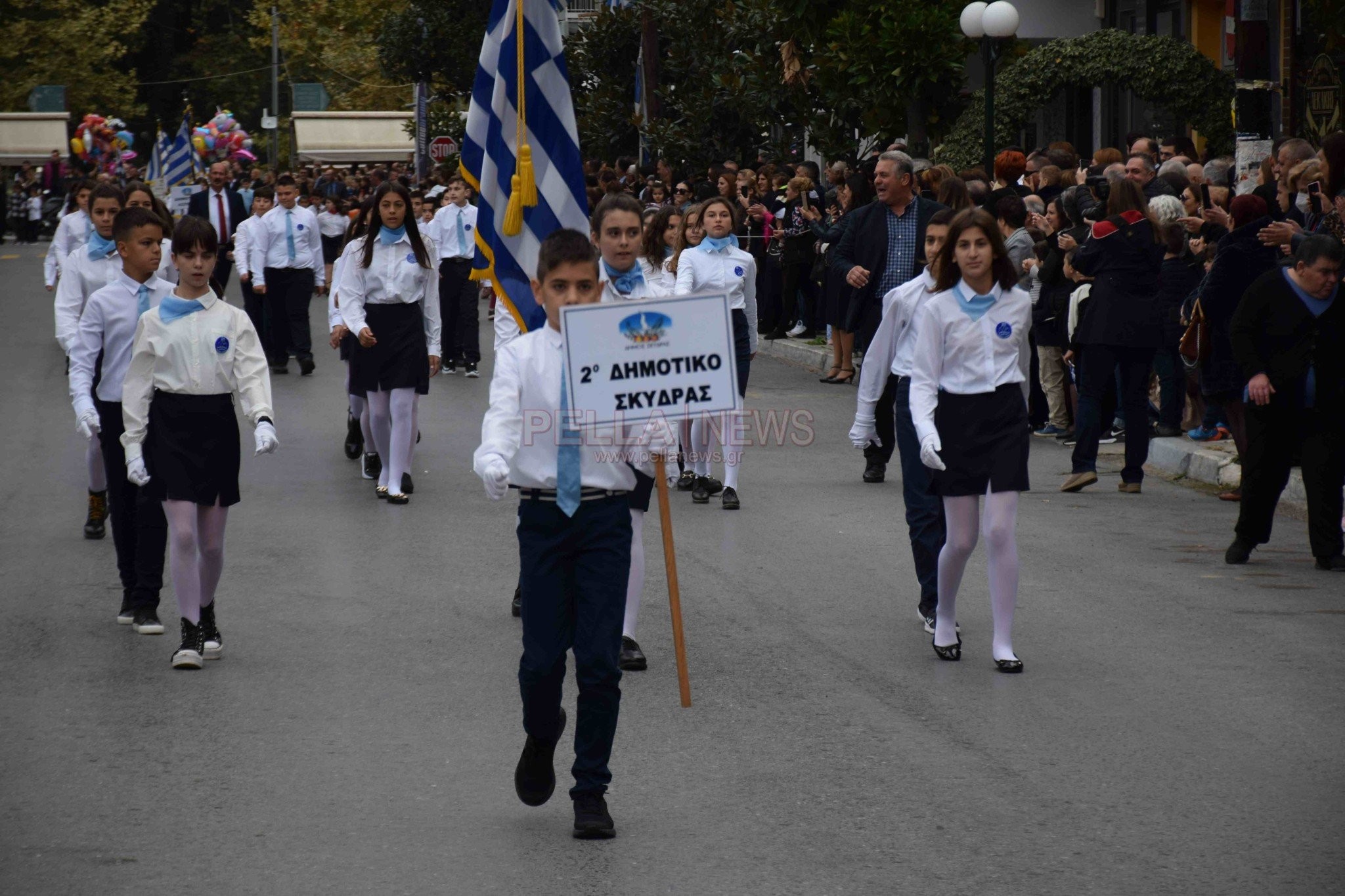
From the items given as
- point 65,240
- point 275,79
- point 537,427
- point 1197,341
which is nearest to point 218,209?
point 65,240

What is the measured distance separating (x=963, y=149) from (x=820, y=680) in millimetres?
13766

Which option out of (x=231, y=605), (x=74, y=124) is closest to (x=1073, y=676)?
(x=231, y=605)

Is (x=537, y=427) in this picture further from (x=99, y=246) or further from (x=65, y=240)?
(x=65, y=240)

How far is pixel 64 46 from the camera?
223 feet

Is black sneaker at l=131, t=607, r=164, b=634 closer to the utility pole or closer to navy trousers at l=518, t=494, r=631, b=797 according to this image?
navy trousers at l=518, t=494, r=631, b=797

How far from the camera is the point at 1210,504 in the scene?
11.7 m

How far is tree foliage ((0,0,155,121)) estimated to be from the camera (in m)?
67.3

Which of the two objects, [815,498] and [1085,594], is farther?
[815,498]

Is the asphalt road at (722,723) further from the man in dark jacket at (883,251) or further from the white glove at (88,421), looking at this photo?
the man in dark jacket at (883,251)

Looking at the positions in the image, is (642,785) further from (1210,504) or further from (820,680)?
(1210,504)

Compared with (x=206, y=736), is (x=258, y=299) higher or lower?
higher

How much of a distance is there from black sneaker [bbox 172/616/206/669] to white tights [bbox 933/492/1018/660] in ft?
10.3

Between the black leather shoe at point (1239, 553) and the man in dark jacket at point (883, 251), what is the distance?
2.45 meters

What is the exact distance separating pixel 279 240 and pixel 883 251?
30.1 feet
